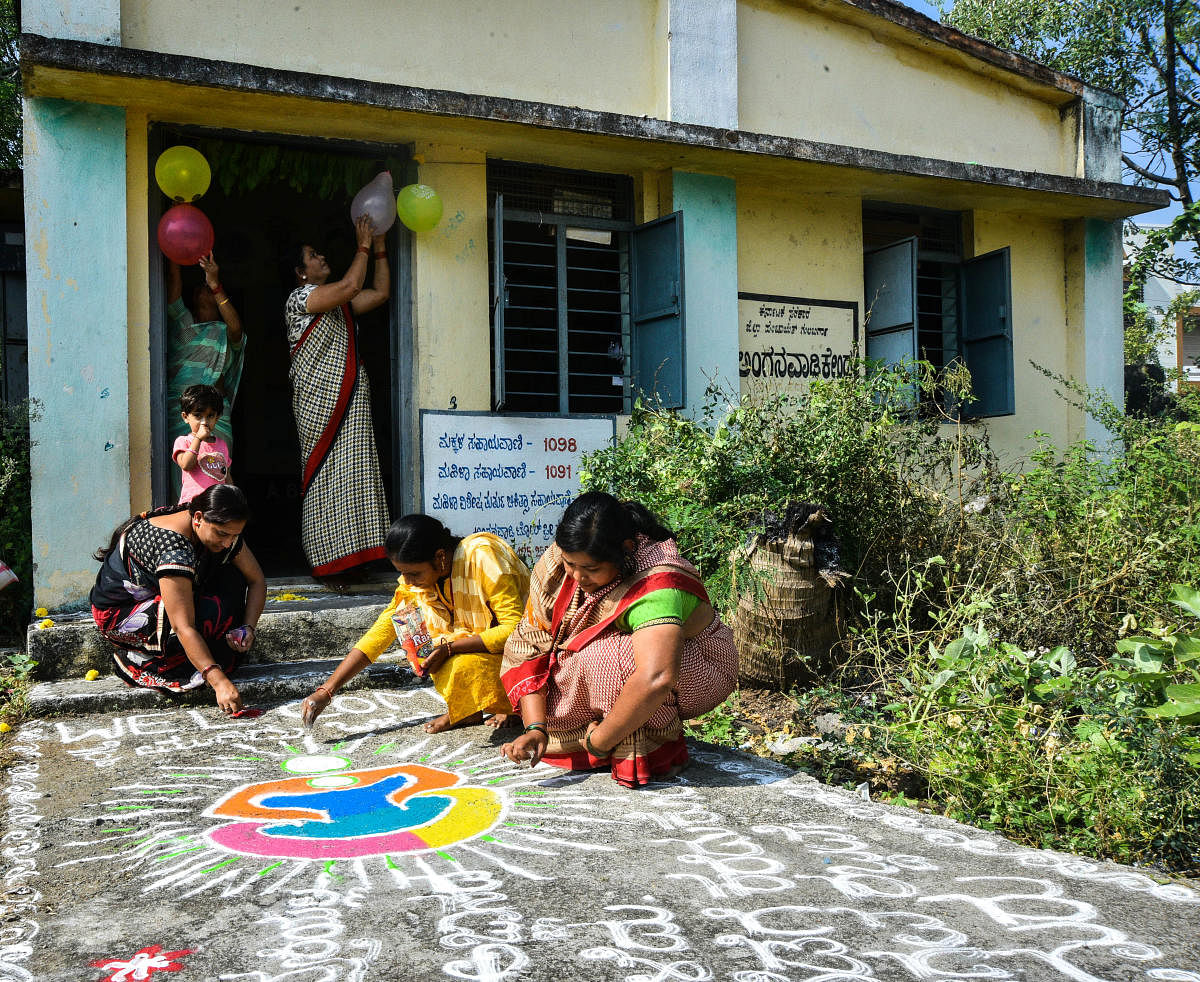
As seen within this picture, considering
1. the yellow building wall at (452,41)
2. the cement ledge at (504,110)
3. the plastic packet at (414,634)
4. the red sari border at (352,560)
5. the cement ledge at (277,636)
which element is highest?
the yellow building wall at (452,41)

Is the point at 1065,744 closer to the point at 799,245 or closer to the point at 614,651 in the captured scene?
the point at 614,651

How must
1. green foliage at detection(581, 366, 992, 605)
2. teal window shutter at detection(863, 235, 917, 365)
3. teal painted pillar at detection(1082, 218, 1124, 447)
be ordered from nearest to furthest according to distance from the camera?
1. green foliage at detection(581, 366, 992, 605)
2. teal window shutter at detection(863, 235, 917, 365)
3. teal painted pillar at detection(1082, 218, 1124, 447)

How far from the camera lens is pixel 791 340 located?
7.49 m

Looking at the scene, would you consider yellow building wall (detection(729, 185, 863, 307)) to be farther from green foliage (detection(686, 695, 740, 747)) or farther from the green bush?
green foliage (detection(686, 695, 740, 747))

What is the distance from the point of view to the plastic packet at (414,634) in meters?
3.77

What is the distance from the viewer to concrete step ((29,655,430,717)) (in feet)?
14.1

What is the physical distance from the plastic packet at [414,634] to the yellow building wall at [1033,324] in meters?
5.91

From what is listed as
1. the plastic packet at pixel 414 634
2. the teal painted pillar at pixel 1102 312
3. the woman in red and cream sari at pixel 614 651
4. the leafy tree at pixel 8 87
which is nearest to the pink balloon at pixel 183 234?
the plastic packet at pixel 414 634

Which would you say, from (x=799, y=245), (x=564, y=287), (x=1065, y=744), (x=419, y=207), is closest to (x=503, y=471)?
(x=564, y=287)

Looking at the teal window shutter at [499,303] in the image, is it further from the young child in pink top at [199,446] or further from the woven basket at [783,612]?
the woven basket at [783,612]

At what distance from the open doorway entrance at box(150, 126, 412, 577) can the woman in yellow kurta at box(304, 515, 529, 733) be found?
239 cm

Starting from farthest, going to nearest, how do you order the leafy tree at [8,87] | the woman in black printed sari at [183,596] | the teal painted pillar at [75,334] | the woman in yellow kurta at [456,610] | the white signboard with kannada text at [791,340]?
1. the leafy tree at [8,87]
2. the white signboard with kannada text at [791,340]
3. the teal painted pillar at [75,334]
4. the woman in black printed sari at [183,596]
5. the woman in yellow kurta at [456,610]

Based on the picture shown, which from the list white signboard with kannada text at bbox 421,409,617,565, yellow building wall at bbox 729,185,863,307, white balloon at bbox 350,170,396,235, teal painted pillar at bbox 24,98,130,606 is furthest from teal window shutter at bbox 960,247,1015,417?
teal painted pillar at bbox 24,98,130,606

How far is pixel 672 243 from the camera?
666cm
